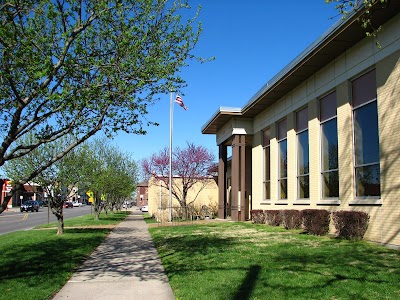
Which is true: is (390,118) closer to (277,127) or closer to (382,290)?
(382,290)

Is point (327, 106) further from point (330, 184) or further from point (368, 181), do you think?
point (368, 181)

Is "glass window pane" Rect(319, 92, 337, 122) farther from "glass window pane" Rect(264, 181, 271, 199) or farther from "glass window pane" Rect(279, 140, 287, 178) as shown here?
"glass window pane" Rect(264, 181, 271, 199)

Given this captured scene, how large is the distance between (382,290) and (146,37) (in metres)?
6.33

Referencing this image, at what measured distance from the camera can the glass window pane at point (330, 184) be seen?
15340 mm

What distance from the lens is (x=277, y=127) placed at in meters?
22.3

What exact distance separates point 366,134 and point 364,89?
150 cm

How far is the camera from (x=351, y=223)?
13.0m

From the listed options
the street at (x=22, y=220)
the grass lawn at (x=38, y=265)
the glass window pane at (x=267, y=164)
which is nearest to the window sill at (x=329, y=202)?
the glass window pane at (x=267, y=164)

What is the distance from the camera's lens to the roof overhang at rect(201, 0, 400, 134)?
39.2 feet

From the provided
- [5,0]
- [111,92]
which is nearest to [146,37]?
[111,92]

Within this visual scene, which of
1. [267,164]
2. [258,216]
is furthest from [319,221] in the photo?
[267,164]

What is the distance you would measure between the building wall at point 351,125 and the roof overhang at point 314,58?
0.87ft

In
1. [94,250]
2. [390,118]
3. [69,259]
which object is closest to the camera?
[69,259]

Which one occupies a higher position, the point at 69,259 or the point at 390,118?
the point at 390,118
